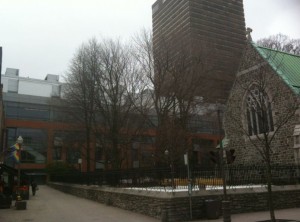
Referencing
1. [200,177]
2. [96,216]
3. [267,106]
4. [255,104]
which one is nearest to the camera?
[200,177]

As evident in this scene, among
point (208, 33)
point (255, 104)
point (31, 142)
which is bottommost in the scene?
point (255, 104)

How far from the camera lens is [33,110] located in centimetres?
6494

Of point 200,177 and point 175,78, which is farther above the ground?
point 175,78

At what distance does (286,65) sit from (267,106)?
25.1ft

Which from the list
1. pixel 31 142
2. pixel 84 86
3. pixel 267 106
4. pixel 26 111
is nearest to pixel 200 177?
pixel 267 106

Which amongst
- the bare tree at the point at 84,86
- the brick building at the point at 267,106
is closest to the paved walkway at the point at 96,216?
the brick building at the point at 267,106

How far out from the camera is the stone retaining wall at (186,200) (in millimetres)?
15648

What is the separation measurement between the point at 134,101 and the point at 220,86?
12308 mm

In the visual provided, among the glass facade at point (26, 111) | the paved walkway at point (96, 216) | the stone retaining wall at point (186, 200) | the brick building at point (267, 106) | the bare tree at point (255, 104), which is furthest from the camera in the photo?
the glass facade at point (26, 111)

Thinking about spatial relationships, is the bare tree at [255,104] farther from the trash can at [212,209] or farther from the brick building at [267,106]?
the trash can at [212,209]

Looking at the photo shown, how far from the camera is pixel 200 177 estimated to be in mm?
17438

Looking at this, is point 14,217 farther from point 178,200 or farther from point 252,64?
point 252,64

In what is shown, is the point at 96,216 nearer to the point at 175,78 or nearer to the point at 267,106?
the point at 267,106

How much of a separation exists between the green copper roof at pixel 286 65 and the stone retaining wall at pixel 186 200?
9.34 metres
